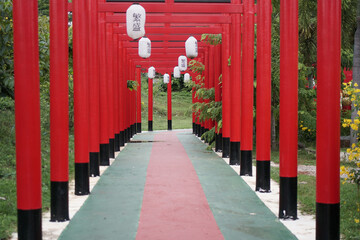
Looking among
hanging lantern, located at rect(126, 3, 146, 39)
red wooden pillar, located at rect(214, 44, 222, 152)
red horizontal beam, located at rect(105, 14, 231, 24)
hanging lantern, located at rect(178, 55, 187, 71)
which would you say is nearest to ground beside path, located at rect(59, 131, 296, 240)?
hanging lantern, located at rect(126, 3, 146, 39)

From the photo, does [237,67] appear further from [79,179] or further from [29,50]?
[29,50]

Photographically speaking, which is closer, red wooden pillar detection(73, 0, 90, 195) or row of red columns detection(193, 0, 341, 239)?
row of red columns detection(193, 0, 341, 239)

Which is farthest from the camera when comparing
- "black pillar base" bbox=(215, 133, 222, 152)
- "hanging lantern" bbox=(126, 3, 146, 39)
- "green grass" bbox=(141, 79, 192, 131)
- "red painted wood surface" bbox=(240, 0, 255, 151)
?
"green grass" bbox=(141, 79, 192, 131)

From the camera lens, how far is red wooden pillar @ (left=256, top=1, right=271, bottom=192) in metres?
7.60

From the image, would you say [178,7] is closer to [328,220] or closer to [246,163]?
[246,163]

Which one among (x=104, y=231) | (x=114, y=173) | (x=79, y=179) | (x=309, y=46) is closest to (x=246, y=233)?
(x=104, y=231)

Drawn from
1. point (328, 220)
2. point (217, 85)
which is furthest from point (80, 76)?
point (217, 85)

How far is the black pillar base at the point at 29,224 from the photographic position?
443cm

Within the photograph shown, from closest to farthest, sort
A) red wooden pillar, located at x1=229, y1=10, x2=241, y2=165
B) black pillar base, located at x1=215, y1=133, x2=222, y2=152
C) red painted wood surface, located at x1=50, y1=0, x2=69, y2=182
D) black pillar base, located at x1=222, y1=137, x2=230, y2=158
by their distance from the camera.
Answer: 1. red painted wood surface, located at x1=50, y1=0, x2=69, y2=182
2. red wooden pillar, located at x1=229, y1=10, x2=241, y2=165
3. black pillar base, located at x1=222, y1=137, x2=230, y2=158
4. black pillar base, located at x1=215, y1=133, x2=222, y2=152

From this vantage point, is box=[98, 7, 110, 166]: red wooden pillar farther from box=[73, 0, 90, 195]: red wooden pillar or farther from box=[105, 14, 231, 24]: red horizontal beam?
box=[73, 0, 90, 195]: red wooden pillar

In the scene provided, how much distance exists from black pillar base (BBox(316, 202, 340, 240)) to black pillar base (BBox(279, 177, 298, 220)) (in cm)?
141

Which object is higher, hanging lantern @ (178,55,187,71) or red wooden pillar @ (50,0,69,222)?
hanging lantern @ (178,55,187,71)

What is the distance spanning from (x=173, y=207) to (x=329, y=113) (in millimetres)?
2858

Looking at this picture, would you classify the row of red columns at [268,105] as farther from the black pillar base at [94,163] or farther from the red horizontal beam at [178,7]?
the black pillar base at [94,163]
